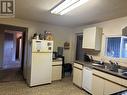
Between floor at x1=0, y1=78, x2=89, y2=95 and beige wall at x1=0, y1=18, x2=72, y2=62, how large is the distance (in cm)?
181

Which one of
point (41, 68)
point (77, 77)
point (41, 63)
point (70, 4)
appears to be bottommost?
point (77, 77)

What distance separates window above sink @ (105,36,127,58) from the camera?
3.57 m

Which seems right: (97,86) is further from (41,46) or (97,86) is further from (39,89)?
(41,46)

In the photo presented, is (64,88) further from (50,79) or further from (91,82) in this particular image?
(91,82)

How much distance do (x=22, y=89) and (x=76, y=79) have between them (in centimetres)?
180

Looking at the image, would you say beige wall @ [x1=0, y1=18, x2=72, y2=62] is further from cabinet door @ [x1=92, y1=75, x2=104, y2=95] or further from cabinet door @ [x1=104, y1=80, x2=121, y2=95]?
cabinet door @ [x1=104, y1=80, x2=121, y2=95]

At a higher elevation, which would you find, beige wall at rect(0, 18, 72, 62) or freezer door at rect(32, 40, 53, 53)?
beige wall at rect(0, 18, 72, 62)

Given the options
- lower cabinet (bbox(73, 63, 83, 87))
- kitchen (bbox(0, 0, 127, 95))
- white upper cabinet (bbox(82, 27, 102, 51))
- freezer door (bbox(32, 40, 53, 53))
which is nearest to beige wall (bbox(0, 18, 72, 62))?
kitchen (bbox(0, 0, 127, 95))

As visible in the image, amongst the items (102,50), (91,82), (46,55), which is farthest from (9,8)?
(102,50)

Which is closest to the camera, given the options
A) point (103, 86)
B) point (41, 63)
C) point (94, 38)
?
point (103, 86)

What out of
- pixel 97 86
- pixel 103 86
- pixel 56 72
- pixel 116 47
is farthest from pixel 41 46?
pixel 116 47

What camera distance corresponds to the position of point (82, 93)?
3.76m

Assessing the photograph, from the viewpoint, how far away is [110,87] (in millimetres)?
2904

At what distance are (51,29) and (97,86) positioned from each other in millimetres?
3154
